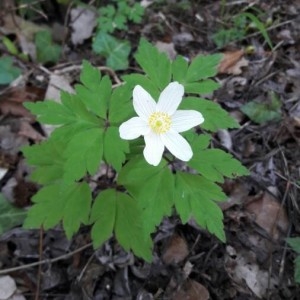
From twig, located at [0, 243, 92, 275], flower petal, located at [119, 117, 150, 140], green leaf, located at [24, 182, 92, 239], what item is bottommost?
twig, located at [0, 243, 92, 275]

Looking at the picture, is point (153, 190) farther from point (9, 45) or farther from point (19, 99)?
point (9, 45)

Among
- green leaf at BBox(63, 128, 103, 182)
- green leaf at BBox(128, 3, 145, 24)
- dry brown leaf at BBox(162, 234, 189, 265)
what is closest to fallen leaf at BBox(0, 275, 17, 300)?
dry brown leaf at BBox(162, 234, 189, 265)

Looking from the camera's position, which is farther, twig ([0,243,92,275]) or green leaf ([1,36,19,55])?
green leaf ([1,36,19,55])

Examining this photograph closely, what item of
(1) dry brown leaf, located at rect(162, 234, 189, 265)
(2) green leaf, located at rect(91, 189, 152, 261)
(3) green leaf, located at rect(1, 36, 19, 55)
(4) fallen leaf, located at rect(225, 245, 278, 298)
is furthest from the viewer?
(3) green leaf, located at rect(1, 36, 19, 55)

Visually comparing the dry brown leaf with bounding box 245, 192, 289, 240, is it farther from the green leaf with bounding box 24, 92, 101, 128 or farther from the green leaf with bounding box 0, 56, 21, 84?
the green leaf with bounding box 0, 56, 21, 84

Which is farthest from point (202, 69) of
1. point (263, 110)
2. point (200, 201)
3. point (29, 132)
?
point (29, 132)

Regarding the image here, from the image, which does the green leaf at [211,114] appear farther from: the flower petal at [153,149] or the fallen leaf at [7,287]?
the fallen leaf at [7,287]

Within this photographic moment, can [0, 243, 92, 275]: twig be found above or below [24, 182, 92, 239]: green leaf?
below
